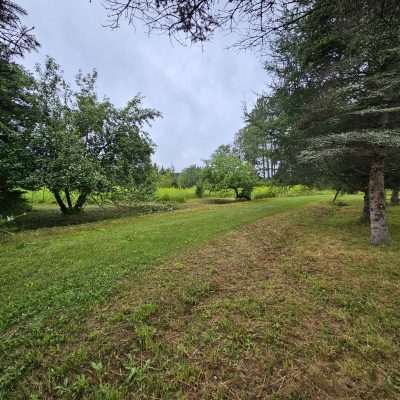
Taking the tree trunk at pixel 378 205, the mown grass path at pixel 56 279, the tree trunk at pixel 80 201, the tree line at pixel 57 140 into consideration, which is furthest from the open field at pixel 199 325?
the tree trunk at pixel 80 201

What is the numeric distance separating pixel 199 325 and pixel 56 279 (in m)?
2.40

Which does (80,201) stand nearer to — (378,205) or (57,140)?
(57,140)

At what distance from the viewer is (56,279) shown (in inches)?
114

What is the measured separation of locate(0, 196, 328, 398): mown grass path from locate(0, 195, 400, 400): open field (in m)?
0.02

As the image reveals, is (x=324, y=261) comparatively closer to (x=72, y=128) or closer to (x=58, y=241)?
(x=58, y=241)

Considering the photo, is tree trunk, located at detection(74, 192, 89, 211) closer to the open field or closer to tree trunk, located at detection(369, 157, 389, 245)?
the open field

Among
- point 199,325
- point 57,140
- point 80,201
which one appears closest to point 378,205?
point 199,325

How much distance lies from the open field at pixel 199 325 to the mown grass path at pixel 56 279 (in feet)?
0.05

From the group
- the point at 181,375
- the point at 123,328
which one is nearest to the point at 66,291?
the point at 123,328

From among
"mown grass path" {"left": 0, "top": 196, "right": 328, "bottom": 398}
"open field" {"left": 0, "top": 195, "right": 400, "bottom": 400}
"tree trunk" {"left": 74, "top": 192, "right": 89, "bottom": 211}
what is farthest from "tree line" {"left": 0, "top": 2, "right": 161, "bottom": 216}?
"open field" {"left": 0, "top": 195, "right": 400, "bottom": 400}

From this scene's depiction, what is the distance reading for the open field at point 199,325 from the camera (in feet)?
4.56

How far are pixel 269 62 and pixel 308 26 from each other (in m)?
3.39

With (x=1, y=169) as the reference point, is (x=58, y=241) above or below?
below

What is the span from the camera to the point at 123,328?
194 centimetres
